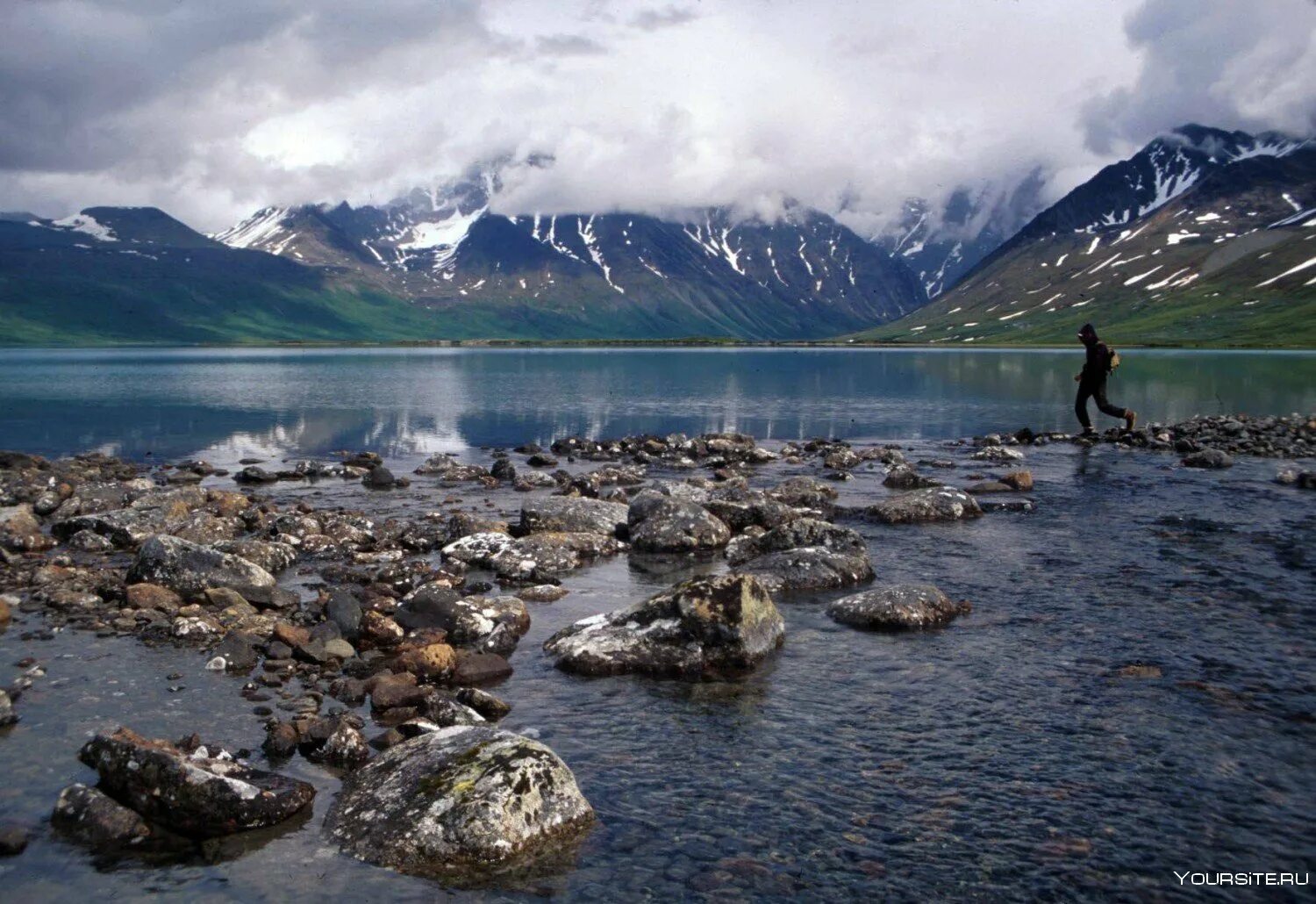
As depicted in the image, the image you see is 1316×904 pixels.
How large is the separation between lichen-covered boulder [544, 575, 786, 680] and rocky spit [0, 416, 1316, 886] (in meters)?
0.05

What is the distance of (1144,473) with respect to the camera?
41.1 metres

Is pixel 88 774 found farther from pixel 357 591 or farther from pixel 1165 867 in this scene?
pixel 1165 867

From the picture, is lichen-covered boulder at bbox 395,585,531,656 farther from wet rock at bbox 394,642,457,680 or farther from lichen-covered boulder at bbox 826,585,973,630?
lichen-covered boulder at bbox 826,585,973,630

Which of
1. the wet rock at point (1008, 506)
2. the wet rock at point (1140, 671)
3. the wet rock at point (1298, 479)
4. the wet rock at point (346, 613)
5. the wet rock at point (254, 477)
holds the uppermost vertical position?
the wet rock at point (1298, 479)

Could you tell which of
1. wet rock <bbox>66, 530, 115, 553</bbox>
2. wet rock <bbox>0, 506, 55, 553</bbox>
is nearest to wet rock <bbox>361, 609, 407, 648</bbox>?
wet rock <bbox>66, 530, 115, 553</bbox>

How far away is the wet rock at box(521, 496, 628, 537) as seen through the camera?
28531mm

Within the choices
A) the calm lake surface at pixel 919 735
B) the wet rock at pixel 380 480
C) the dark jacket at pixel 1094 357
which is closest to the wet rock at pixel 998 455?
the dark jacket at pixel 1094 357

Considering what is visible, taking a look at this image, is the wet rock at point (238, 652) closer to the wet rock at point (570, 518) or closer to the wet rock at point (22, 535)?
the wet rock at point (570, 518)

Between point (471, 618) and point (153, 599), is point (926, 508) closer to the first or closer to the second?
point (471, 618)

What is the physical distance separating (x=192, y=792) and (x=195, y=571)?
36.8 ft

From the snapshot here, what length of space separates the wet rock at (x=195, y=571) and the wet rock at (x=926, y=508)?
1943cm

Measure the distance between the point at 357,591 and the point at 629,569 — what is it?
7.20m

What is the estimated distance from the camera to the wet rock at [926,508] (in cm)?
3077

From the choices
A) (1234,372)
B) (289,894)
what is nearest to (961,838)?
(289,894)
